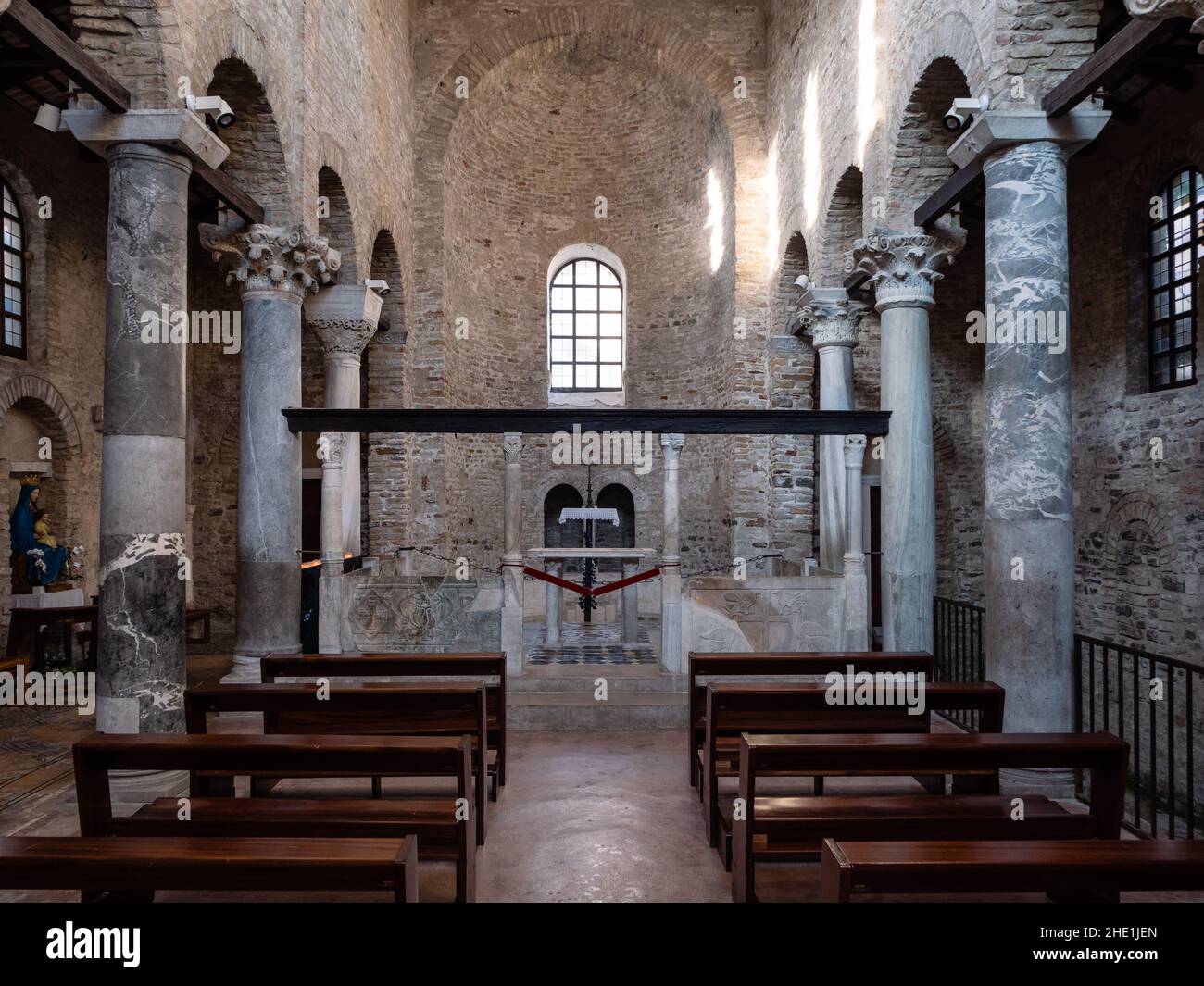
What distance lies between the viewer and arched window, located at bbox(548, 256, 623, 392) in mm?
17984

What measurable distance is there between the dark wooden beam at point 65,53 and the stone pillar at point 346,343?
537cm

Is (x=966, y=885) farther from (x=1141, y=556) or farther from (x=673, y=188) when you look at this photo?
(x=673, y=188)

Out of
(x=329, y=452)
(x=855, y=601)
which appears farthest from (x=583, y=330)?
(x=855, y=601)

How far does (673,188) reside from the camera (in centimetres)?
1672

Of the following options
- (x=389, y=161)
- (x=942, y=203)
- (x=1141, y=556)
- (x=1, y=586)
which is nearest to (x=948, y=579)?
(x=1141, y=556)

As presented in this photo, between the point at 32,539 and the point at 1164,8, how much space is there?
11.6 meters

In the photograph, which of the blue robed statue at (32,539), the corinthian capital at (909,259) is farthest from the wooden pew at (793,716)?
the blue robed statue at (32,539)

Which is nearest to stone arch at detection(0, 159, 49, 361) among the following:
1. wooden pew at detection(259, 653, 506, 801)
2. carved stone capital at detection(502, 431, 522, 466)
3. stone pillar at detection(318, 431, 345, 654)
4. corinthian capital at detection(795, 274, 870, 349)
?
stone pillar at detection(318, 431, 345, 654)

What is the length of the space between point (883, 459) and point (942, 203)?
2.38 metres

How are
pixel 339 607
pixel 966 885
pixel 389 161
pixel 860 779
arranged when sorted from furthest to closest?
pixel 389 161 < pixel 339 607 < pixel 860 779 < pixel 966 885

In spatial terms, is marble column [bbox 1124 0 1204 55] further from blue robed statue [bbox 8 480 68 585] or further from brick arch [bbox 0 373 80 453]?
blue robed statue [bbox 8 480 68 585]

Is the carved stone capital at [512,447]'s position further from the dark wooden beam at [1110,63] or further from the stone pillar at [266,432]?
the dark wooden beam at [1110,63]

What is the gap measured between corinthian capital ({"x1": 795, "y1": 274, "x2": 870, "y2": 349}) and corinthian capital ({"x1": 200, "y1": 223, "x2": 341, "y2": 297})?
629 cm

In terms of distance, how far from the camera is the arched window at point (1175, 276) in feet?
32.0
